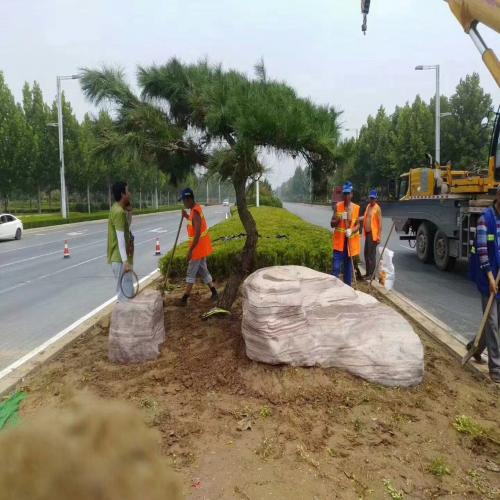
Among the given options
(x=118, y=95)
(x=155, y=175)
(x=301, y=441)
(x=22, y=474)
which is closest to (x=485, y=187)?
(x=155, y=175)

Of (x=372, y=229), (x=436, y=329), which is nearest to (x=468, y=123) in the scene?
(x=372, y=229)

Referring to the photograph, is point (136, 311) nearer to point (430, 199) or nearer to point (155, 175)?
point (155, 175)

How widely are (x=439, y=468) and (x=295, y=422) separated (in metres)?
0.92

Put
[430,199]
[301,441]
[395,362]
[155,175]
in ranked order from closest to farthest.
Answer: [301,441] → [395,362] → [155,175] → [430,199]

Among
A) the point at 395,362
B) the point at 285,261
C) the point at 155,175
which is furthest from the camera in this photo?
the point at 285,261

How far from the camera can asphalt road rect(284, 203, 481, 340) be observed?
6.54m

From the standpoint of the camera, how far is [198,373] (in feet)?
13.1

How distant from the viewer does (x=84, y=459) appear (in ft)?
2.94

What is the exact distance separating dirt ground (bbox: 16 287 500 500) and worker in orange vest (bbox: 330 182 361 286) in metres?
2.59

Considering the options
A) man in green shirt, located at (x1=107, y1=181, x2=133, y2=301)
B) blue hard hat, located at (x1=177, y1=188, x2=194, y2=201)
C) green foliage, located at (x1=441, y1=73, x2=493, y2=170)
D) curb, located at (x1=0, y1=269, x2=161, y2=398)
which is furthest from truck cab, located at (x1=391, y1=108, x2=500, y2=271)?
green foliage, located at (x1=441, y1=73, x2=493, y2=170)

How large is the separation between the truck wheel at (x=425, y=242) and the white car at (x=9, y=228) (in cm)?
1701

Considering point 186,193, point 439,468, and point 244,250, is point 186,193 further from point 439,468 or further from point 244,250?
point 439,468

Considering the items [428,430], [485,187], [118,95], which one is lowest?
[428,430]

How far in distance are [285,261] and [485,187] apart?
472 centimetres
